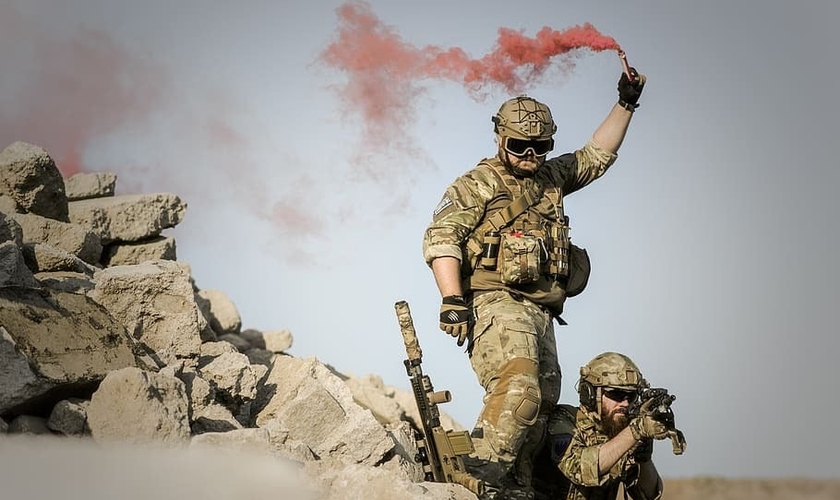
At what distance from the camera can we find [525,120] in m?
9.51

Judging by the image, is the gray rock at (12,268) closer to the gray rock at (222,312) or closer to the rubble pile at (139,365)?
the rubble pile at (139,365)

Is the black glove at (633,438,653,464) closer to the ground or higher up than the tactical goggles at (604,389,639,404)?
closer to the ground

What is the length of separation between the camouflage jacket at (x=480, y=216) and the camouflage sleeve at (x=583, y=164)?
0.21m

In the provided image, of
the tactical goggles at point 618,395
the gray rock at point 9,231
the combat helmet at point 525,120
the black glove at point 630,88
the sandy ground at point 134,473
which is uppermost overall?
the black glove at point 630,88

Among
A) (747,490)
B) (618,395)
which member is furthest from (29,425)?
(747,490)

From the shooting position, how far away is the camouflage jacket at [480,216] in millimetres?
9336

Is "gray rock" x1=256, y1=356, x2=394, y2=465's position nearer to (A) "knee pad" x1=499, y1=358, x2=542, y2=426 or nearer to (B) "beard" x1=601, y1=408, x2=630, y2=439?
(A) "knee pad" x1=499, y1=358, x2=542, y2=426

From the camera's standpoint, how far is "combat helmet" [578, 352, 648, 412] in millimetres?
9430

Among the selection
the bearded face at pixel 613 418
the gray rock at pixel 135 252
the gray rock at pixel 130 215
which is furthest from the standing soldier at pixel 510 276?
the gray rock at pixel 130 215

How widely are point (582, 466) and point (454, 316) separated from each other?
4.55 ft

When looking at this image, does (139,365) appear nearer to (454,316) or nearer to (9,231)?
(9,231)

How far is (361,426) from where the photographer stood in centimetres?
941

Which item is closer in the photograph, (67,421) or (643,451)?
(67,421)

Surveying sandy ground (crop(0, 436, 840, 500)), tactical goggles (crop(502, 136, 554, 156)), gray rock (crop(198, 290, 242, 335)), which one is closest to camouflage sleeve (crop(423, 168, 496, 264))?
tactical goggles (crop(502, 136, 554, 156))
